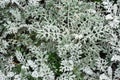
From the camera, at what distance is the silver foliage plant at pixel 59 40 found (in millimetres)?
2846

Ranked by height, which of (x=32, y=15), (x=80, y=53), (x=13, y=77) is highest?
(x=32, y=15)

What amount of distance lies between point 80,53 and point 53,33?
325mm

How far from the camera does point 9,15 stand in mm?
3174

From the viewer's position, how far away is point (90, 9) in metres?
3.03

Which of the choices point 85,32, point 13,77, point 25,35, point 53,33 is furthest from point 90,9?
point 13,77

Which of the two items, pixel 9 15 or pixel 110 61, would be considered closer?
pixel 110 61

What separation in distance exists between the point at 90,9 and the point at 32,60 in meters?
0.77

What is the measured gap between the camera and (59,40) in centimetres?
289

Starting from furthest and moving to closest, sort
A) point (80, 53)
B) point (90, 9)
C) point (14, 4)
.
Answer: point (14, 4), point (90, 9), point (80, 53)

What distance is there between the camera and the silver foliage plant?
285cm

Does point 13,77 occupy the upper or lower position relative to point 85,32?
lower

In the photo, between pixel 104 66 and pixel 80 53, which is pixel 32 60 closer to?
pixel 80 53

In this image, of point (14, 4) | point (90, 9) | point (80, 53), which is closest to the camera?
point (80, 53)

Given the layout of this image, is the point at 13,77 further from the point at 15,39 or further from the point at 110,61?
the point at 110,61
